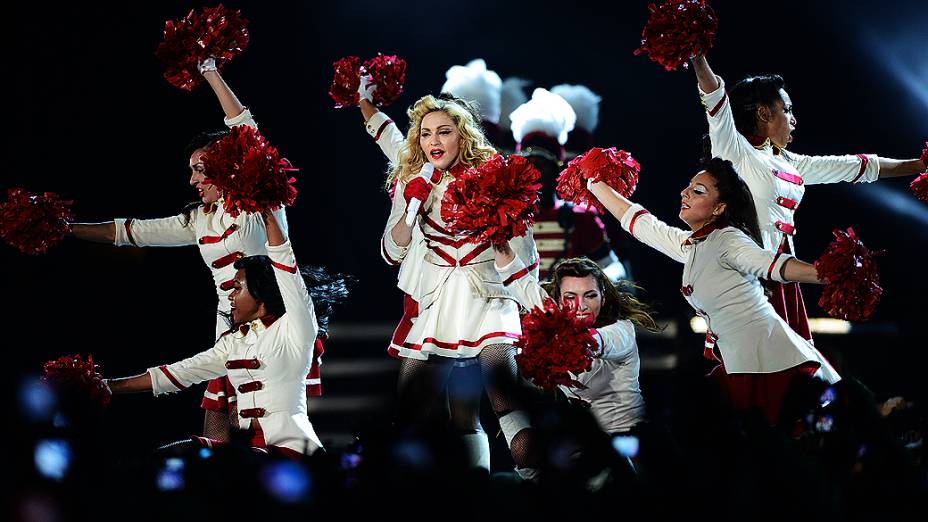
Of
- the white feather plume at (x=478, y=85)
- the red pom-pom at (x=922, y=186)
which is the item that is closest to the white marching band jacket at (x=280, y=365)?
the red pom-pom at (x=922, y=186)

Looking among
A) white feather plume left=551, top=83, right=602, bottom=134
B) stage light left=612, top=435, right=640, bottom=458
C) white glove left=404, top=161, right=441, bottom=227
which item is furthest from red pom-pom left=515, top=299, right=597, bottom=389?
white feather plume left=551, top=83, right=602, bottom=134

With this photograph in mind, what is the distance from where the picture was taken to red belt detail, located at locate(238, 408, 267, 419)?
4070 mm

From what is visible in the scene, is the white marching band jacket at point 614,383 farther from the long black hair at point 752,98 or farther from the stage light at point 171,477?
the stage light at point 171,477

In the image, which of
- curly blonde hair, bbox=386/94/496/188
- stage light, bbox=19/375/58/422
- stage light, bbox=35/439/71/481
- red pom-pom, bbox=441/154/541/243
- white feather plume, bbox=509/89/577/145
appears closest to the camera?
stage light, bbox=35/439/71/481

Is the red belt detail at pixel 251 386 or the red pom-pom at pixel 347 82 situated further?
the red pom-pom at pixel 347 82

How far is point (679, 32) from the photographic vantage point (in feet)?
13.9

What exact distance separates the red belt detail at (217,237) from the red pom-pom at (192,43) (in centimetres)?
63

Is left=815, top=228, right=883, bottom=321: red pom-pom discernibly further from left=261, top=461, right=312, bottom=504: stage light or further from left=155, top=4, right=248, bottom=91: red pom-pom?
left=155, top=4, right=248, bottom=91: red pom-pom

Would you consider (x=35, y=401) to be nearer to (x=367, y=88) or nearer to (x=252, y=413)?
(x=252, y=413)

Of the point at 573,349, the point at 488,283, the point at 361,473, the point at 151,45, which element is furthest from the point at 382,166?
the point at 361,473

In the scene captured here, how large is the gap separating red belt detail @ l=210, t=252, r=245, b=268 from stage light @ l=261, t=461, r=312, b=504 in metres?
2.24

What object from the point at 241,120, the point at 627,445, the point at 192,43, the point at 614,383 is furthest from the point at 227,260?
the point at 627,445

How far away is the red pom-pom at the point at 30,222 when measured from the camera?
4523 millimetres

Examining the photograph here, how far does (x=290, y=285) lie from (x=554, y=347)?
1021 mm
